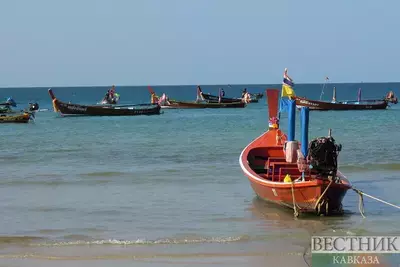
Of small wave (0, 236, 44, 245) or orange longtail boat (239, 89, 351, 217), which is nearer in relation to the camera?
small wave (0, 236, 44, 245)

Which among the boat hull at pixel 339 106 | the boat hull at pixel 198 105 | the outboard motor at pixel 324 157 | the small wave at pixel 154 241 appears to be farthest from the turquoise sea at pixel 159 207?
the boat hull at pixel 198 105

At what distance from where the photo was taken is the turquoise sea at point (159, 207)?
37.4ft

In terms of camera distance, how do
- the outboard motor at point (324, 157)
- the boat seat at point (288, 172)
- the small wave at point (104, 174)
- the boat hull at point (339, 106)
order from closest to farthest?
the outboard motor at point (324, 157) < the boat seat at point (288, 172) < the small wave at point (104, 174) < the boat hull at point (339, 106)

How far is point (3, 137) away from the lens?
1462 inches

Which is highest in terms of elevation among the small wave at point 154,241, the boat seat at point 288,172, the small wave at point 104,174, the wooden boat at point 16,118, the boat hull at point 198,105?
the boat seat at point 288,172

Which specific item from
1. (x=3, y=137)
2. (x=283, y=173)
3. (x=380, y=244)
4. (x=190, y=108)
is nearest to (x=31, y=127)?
(x=3, y=137)

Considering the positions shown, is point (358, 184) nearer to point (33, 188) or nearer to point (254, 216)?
point (254, 216)

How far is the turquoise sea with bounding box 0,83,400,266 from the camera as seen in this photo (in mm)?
11391

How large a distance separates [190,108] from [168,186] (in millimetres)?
46580

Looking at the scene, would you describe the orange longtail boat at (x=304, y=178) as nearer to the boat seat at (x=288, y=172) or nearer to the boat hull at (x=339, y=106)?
the boat seat at (x=288, y=172)

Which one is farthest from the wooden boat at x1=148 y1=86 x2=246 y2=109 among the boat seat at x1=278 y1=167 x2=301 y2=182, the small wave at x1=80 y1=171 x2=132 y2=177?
the boat seat at x1=278 y1=167 x2=301 y2=182

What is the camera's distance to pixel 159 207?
1555 cm

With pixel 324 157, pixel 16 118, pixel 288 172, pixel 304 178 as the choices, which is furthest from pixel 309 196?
pixel 16 118

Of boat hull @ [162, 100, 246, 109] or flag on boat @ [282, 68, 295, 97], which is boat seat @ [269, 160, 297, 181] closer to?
flag on boat @ [282, 68, 295, 97]
